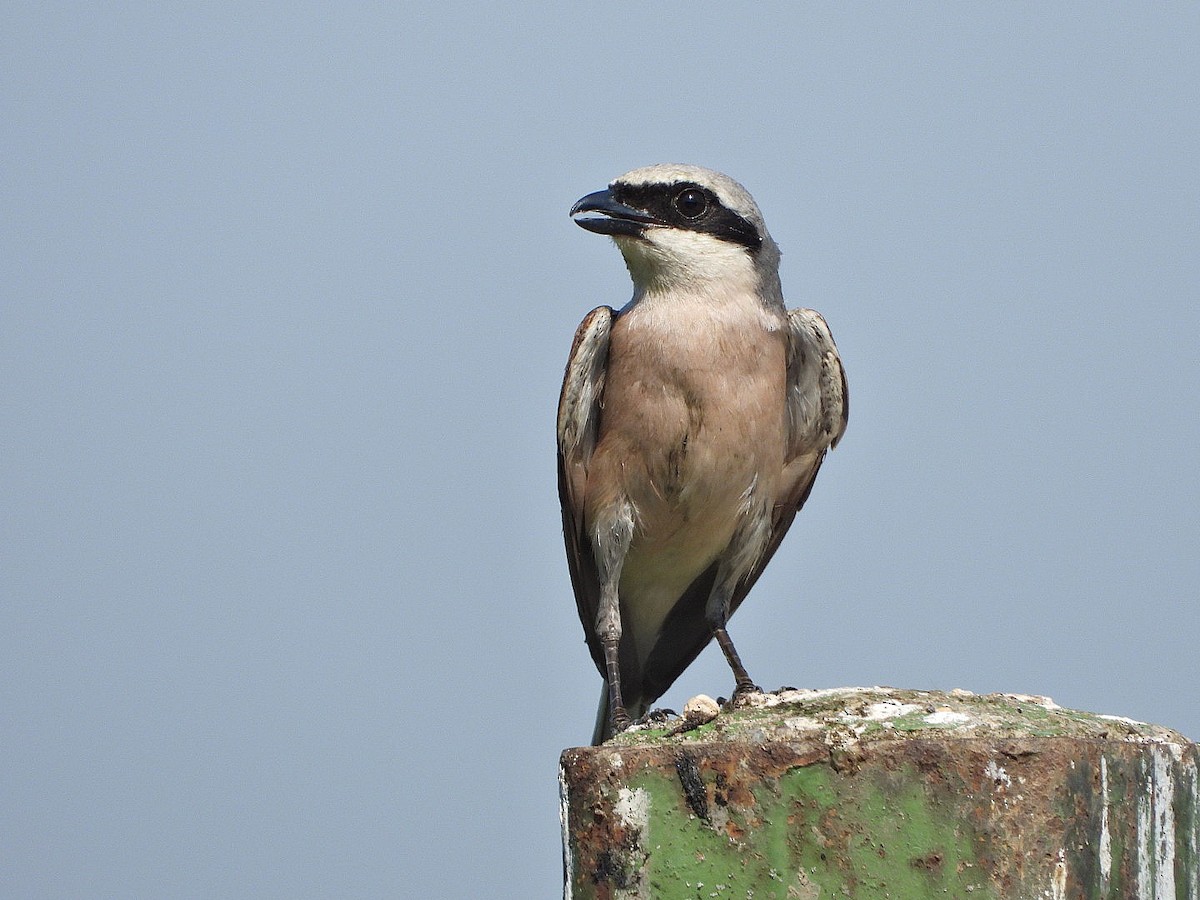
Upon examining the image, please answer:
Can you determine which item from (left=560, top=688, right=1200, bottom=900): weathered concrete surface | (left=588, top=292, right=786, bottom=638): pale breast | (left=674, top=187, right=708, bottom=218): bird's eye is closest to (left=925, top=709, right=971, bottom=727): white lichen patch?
(left=560, top=688, right=1200, bottom=900): weathered concrete surface

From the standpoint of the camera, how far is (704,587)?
7414 millimetres

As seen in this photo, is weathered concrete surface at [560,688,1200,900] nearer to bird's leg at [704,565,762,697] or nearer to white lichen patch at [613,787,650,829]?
white lichen patch at [613,787,650,829]

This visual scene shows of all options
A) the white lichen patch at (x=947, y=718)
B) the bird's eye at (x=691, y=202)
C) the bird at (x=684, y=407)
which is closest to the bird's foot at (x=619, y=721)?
the bird at (x=684, y=407)

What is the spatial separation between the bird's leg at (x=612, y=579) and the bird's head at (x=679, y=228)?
3.62ft

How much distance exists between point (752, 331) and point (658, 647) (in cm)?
192

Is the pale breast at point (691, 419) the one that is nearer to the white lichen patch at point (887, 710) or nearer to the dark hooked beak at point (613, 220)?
the dark hooked beak at point (613, 220)

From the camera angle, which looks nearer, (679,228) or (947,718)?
(947,718)

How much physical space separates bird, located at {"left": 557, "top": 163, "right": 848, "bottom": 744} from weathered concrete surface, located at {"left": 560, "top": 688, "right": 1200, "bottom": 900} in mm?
2696

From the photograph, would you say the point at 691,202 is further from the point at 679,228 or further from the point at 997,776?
the point at 997,776

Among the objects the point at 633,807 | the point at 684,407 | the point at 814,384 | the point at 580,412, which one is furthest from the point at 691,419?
the point at 633,807

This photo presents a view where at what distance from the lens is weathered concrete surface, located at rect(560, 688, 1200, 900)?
3273 millimetres

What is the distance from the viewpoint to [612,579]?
6.88m

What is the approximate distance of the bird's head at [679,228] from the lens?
6.75 meters

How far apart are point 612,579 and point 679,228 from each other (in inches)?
66.5
